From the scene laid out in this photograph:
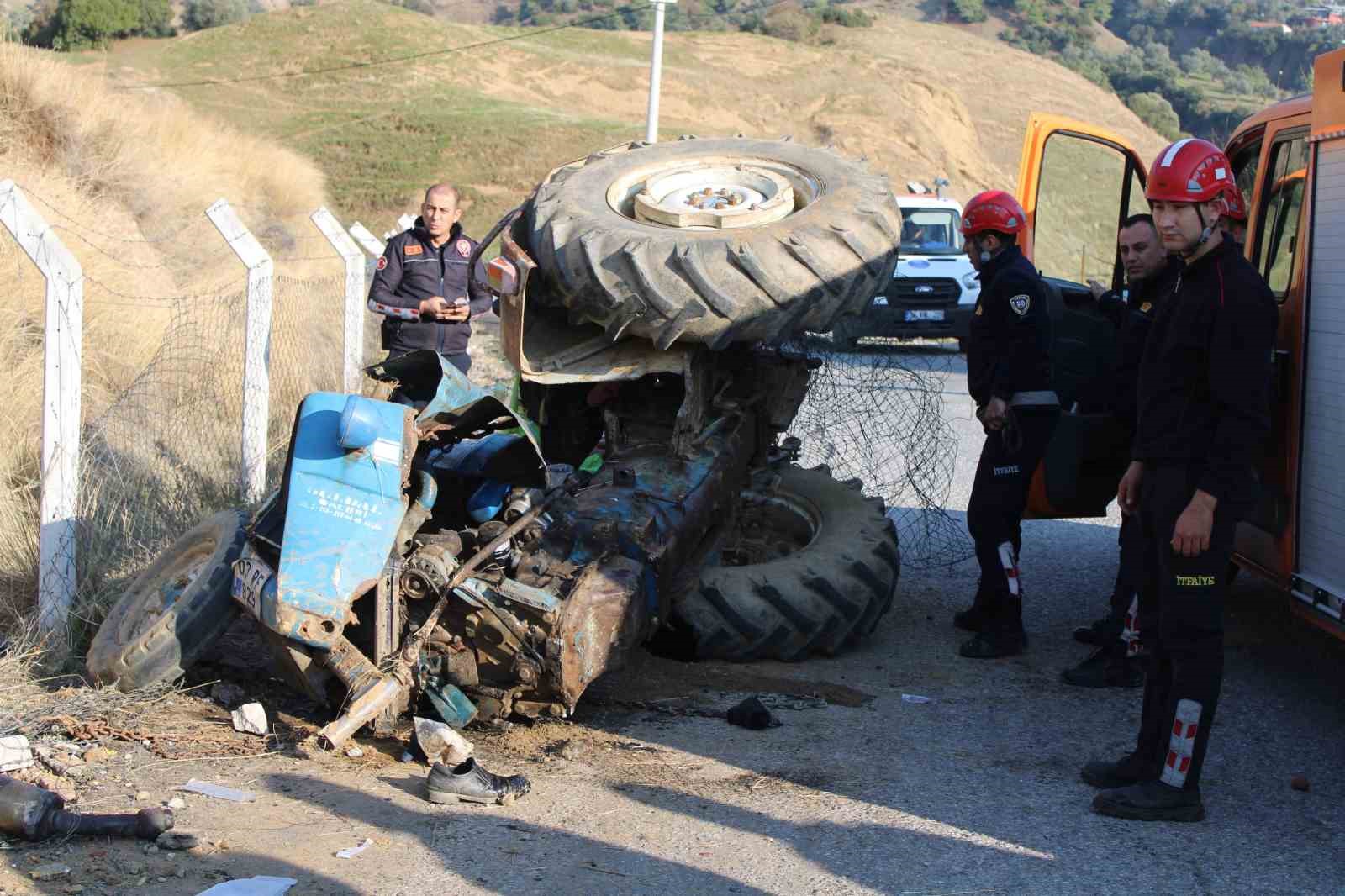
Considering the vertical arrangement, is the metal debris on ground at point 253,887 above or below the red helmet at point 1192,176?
below

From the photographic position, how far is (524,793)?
Result: 172 inches

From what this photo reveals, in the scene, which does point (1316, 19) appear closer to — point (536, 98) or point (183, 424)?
point (536, 98)

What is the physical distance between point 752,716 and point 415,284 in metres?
3.71

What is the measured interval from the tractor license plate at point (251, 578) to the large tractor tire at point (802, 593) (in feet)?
5.42

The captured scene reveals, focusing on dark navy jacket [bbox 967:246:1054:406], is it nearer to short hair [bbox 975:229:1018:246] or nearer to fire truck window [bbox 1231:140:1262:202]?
short hair [bbox 975:229:1018:246]

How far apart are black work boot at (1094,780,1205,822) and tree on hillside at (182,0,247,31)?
62.3m

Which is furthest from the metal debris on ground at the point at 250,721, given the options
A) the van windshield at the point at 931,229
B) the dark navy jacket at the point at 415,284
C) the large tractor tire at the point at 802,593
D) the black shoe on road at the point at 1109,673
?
the van windshield at the point at 931,229

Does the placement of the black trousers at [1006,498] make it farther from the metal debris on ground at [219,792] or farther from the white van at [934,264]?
the white van at [934,264]

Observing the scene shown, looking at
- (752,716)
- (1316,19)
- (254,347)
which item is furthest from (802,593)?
(1316,19)

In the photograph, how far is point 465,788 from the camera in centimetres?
427

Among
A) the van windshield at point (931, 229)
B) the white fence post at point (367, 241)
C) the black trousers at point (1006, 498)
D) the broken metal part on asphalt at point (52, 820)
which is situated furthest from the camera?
the van windshield at point (931, 229)

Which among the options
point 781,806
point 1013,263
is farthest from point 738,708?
point 1013,263

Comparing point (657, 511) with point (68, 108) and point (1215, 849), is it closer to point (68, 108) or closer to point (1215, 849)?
point (1215, 849)

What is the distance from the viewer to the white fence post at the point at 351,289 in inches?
372
